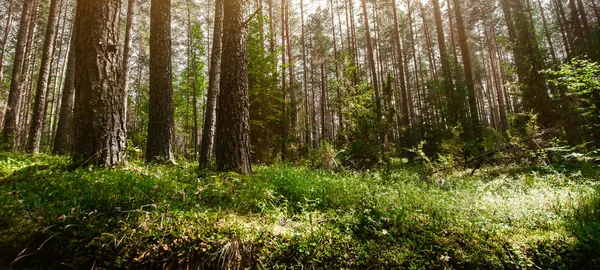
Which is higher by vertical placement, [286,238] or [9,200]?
[9,200]

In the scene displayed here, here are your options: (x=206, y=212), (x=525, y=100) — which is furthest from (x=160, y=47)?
(x=525, y=100)

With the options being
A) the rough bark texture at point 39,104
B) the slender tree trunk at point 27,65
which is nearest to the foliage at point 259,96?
the rough bark texture at point 39,104

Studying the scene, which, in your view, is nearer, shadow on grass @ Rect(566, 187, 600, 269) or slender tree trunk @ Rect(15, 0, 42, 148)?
shadow on grass @ Rect(566, 187, 600, 269)

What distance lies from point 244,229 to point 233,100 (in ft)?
9.85

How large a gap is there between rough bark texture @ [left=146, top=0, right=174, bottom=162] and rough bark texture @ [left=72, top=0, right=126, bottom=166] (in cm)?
199

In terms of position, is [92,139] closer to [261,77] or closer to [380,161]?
[261,77]

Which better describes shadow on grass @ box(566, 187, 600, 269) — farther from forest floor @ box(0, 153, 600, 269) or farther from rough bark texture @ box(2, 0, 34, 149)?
rough bark texture @ box(2, 0, 34, 149)

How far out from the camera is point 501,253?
2.87 m

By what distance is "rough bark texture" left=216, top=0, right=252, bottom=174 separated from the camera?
4.97 metres

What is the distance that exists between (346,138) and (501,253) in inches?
341

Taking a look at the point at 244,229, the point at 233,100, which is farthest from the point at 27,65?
the point at 244,229

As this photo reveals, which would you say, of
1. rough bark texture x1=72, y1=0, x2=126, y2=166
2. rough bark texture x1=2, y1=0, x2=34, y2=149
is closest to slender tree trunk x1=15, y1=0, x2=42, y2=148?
rough bark texture x1=2, y1=0, x2=34, y2=149

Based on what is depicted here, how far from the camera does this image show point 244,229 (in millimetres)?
2723

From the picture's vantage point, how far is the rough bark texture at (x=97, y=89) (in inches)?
158
